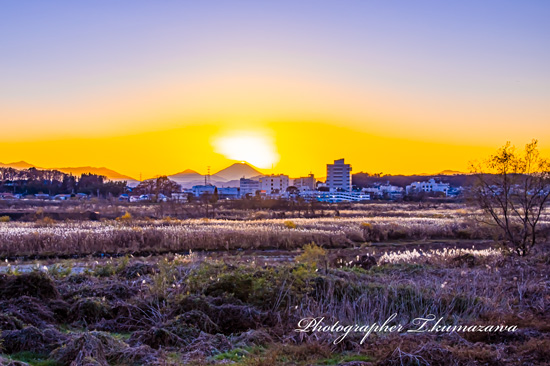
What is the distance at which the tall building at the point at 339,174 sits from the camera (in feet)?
602

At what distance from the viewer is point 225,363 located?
716cm

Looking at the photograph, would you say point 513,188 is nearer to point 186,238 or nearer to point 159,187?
point 186,238

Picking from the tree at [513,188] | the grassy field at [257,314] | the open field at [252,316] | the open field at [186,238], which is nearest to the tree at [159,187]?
the open field at [186,238]

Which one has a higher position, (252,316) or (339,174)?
(339,174)

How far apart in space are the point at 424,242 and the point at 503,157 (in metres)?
13.2

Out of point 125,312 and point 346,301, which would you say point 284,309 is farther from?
point 125,312

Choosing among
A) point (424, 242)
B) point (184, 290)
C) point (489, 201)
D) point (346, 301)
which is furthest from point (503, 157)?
point (184, 290)

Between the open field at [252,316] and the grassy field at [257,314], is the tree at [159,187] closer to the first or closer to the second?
the grassy field at [257,314]

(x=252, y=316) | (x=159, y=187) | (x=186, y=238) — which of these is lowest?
(x=186, y=238)

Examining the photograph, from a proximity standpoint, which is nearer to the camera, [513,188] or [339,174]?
[513,188]

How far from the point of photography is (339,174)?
185125mm

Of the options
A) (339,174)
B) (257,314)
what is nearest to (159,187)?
(339,174)

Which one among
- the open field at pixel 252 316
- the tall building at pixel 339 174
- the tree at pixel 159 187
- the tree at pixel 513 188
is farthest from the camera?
the tall building at pixel 339 174

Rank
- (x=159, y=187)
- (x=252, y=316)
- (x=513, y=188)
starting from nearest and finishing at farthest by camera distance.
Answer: (x=252, y=316)
(x=513, y=188)
(x=159, y=187)
